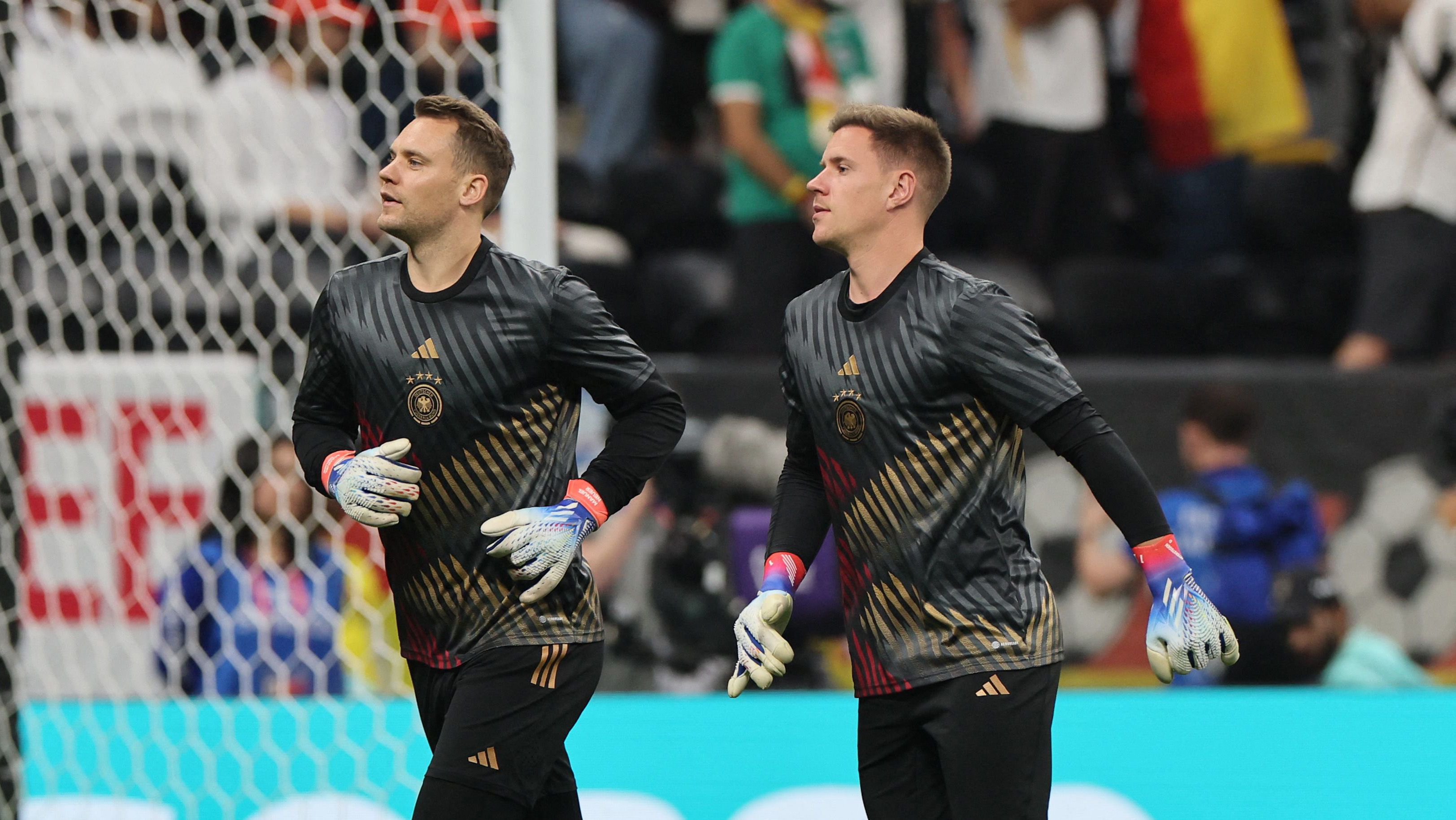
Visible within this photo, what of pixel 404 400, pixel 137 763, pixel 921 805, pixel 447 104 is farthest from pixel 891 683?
pixel 137 763

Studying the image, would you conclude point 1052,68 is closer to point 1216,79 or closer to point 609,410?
point 1216,79

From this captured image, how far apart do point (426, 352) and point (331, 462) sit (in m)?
0.28

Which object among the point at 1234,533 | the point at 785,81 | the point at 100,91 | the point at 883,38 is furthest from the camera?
the point at 883,38

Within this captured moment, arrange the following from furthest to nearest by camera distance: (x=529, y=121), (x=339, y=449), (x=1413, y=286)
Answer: (x=1413, y=286) → (x=529, y=121) → (x=339, y=449)

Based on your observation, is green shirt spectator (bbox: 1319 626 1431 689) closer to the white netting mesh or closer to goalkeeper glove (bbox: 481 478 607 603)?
the white netting mesh

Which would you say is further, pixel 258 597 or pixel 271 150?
pixel 271 150

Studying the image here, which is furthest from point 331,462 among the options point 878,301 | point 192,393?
point 192,393

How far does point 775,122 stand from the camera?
259 inches

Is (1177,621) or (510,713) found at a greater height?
(1177,621)

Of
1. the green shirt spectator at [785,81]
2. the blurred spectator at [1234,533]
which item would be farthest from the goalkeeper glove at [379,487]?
the green shirt spectator at [785,81]

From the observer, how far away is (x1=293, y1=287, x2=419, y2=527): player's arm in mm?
2980

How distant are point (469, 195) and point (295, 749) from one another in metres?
1.97

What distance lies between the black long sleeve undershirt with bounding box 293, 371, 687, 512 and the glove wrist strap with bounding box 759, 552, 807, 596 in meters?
0.29

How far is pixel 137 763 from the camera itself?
452 cm
